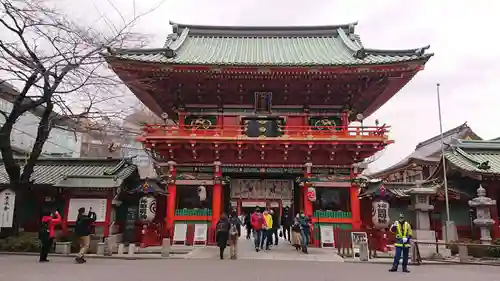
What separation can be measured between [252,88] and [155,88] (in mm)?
4818

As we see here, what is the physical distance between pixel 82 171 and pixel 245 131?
9987 mm

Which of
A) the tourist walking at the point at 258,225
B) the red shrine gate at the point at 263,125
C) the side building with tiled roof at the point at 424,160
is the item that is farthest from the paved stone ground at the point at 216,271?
the side building with tiled roof at the point at 424,160

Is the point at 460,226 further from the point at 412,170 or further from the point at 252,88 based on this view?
the point at 412,170

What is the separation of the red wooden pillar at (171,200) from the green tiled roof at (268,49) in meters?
5.34

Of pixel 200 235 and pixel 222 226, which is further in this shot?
pixel 200 235

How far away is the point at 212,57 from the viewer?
20.6 meters

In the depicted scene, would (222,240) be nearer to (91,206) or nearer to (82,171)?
(91,206)

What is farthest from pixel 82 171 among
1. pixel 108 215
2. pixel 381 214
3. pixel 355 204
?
pixel 381 214

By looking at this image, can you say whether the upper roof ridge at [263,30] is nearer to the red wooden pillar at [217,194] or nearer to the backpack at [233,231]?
the red wooden pillar at [217,194]

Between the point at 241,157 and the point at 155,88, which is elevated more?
the point at 155,88

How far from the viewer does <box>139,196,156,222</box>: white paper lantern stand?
16.9m

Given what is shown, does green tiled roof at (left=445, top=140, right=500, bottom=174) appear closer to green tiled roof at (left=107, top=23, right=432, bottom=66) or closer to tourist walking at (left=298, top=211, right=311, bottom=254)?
green tiled roof at (left=107, top=23, right=432, bottom=66)

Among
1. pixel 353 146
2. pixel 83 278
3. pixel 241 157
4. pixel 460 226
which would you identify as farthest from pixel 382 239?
pixel 83 278

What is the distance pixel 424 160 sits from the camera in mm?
28938
